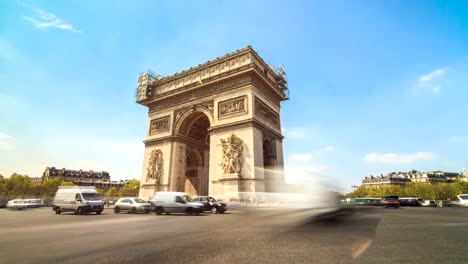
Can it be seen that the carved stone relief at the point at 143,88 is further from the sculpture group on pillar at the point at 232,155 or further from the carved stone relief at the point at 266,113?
the carved stone relief at the point at 266,113

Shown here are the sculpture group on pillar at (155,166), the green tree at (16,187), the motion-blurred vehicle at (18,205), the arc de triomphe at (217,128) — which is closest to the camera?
the arc de triomphe at (217,128)

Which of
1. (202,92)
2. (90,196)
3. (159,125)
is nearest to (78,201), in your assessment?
(90,196)

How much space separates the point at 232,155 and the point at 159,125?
1088cm

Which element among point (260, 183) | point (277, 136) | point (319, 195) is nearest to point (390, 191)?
point (277, 136)

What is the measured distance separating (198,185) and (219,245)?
21607 mm

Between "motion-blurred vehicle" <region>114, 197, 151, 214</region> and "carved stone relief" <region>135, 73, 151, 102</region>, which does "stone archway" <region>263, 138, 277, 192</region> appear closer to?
"motion-blurred vehicle" <region>114, 197, 151, 214</region>

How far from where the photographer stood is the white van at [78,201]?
1392 centimetres

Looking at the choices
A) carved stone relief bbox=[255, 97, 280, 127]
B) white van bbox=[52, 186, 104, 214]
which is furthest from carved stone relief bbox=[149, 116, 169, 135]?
white van bbox=[52, 186, 104, 214]

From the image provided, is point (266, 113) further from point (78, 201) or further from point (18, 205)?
point (18, 205)

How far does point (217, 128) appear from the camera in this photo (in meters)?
21.0

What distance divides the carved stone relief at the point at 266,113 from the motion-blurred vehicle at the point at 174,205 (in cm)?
1035

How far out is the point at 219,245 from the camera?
4383mm

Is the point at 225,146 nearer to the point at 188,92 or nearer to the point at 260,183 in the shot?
the point at 260,183

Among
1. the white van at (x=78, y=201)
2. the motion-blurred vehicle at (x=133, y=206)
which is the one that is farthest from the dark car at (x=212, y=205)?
the white van at (x=78, y=201)
